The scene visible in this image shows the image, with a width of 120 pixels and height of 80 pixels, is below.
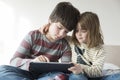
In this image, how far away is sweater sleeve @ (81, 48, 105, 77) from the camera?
123 cm

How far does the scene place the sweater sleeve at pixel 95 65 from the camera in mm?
1227

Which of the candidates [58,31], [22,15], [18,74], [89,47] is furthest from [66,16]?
[22,15]

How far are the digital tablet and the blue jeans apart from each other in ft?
0.07

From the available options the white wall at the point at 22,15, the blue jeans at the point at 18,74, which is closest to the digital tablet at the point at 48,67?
the blue jeans at the point at 18,74

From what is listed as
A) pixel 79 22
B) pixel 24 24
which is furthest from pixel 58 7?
pixel 24 24

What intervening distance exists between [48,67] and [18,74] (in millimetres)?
144

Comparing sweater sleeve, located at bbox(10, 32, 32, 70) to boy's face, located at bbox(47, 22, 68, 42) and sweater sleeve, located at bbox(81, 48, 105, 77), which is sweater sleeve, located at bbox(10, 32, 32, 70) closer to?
boy's face, located at bbox(47, 22, 68, 42)

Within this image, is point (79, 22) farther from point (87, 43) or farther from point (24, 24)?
point (24, 24)

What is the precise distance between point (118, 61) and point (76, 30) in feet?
2.58

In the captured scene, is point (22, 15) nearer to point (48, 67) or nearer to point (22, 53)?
point (22, 53)

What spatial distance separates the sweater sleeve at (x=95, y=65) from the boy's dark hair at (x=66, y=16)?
0.63 feet

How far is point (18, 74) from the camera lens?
44.3 inches

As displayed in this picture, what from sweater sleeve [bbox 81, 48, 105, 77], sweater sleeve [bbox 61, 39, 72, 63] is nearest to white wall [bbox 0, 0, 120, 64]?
sweater sleeve [bbox 61, 39, 72, 63]

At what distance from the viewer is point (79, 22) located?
1.27 m
